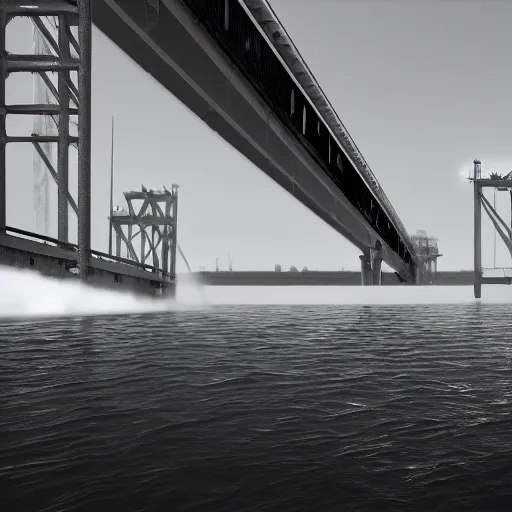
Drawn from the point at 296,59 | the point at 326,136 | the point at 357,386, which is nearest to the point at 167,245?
the point at 326,136

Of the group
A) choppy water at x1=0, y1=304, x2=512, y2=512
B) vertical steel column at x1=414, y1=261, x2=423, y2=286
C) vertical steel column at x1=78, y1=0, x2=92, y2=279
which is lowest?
choppy water at x1=0, y1=304, x2=512, y2=512

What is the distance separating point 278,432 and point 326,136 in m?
39.1

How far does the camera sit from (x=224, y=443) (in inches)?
217

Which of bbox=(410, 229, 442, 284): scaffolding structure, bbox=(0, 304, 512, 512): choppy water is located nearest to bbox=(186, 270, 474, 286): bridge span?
bbox=(410, 229, 442, 284): scaffolding structure

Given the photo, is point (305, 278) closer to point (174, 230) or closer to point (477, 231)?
point (174, 230)

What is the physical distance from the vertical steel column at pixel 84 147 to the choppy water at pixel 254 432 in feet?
50.0

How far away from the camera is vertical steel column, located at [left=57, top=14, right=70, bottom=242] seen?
30.4 m

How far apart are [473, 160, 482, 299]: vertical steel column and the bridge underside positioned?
19470mm

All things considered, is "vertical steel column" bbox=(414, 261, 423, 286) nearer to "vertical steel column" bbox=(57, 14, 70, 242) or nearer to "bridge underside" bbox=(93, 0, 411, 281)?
"bridge underside" bbox=(93, 0, 411, 281)

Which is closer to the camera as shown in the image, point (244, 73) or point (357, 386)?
point (357, 386)

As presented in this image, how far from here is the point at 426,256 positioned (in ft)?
421

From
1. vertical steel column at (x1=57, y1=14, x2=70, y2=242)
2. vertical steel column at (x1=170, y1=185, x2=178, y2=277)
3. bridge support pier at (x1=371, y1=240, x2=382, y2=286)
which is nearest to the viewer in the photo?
vertical steel column at (x1=57, y1=14, x2=70, y2=242)

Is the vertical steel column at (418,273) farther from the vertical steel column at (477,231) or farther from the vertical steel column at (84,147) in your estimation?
the vertical steel column at (84,147)

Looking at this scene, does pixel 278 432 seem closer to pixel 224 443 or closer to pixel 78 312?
pixel 224 443
